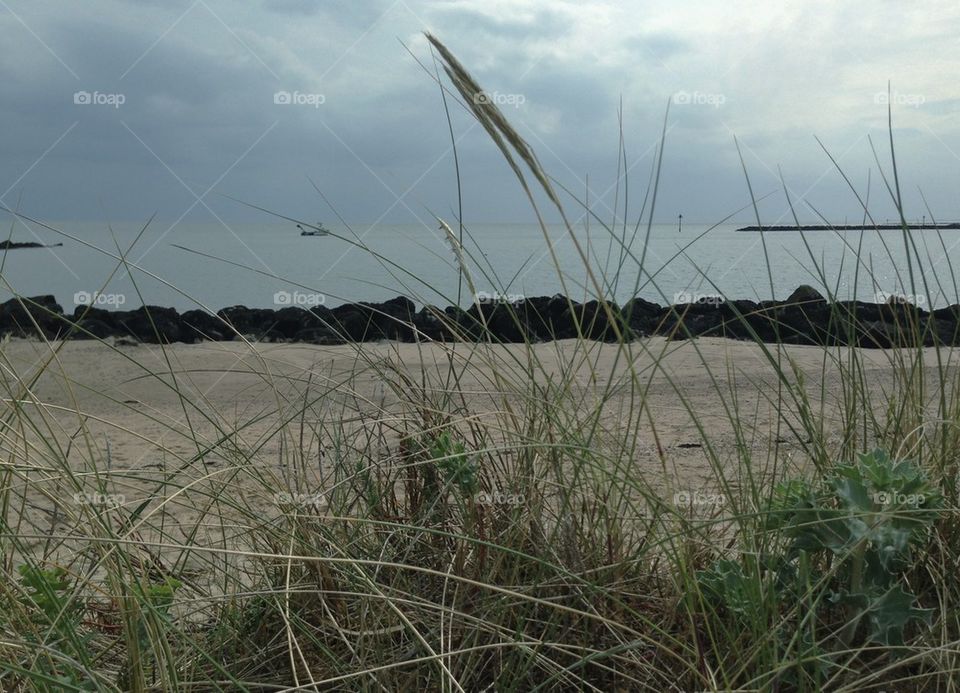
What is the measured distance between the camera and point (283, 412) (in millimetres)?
2105

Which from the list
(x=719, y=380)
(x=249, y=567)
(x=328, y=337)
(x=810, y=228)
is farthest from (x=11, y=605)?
(x=328, y=337)

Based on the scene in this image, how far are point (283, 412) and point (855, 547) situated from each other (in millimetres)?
1392

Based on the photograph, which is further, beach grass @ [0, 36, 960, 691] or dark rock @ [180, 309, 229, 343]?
dark rock @ [180, 309, 229, 343]

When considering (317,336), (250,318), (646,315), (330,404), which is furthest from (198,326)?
(330,404)

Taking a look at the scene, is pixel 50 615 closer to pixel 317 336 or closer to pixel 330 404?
pixel 330 404

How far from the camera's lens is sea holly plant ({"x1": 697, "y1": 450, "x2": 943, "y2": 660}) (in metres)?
1.22

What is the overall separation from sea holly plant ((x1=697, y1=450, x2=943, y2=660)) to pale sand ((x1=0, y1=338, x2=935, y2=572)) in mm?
231

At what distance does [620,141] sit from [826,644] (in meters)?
1.18

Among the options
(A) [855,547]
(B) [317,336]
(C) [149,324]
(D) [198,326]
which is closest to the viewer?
(A) [855,547]

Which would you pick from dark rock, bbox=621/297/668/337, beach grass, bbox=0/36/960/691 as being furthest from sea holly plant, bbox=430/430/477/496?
dark rock, bbox=621/297/668/337

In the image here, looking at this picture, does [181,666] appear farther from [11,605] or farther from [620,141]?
[620,141]

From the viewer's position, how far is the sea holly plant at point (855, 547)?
122 cm

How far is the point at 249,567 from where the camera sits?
2.06 metres

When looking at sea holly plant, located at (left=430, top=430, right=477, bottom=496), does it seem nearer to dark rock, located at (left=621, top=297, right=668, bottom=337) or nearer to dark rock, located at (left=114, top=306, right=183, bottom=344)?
dark rock, located at (left=114, top=306, right=183, bottom=344)
